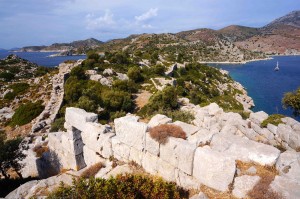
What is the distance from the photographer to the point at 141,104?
1096 inches

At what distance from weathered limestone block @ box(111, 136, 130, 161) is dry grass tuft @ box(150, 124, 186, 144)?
66.8 inches

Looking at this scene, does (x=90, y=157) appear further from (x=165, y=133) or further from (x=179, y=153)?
(x=179, y=153)

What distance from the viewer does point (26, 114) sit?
84.9 ft

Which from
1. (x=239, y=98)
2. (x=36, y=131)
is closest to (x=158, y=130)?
(x=36, y=131)

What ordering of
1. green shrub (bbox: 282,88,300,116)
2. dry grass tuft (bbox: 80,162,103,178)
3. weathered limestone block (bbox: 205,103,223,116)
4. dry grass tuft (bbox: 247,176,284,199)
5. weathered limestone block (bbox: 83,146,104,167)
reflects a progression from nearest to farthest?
1. dry grass tuft (bbox: 247,176,284,199)
2. dry grass tuft (bbox: 80,162,103,178)
3. weathered limestone block (bbox: 83,146,104,167)
4. weathered limestone block (bbox: 205,103,223,116)
5. green shrub (bbox: 282,88,300,116)

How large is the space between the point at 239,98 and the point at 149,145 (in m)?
45.8

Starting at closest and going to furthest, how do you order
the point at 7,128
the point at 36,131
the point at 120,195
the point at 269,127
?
the point at 120,195
the point at 269,127
the point at 36,131
the point at 7,128

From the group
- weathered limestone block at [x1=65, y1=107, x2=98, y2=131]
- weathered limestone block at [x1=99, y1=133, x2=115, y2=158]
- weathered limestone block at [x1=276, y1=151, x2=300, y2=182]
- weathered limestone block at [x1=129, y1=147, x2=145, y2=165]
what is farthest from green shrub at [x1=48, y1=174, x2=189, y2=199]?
weathered limestone block at [x1=65, y1=107, x2=98, y2=131]

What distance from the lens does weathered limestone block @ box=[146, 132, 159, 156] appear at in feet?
29.9

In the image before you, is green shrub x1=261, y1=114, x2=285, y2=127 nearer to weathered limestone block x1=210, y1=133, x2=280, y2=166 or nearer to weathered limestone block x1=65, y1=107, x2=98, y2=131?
weathered limestone block x1=210, y1=133, x2=280, y2=166

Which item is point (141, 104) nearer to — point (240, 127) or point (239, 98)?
point (240, 127)

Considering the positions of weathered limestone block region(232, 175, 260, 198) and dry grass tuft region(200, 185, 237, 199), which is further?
dry grass tuft region(200, 185, 237, 199)

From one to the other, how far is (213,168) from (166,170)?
6.68ft

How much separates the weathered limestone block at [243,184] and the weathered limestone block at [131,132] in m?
3.78
